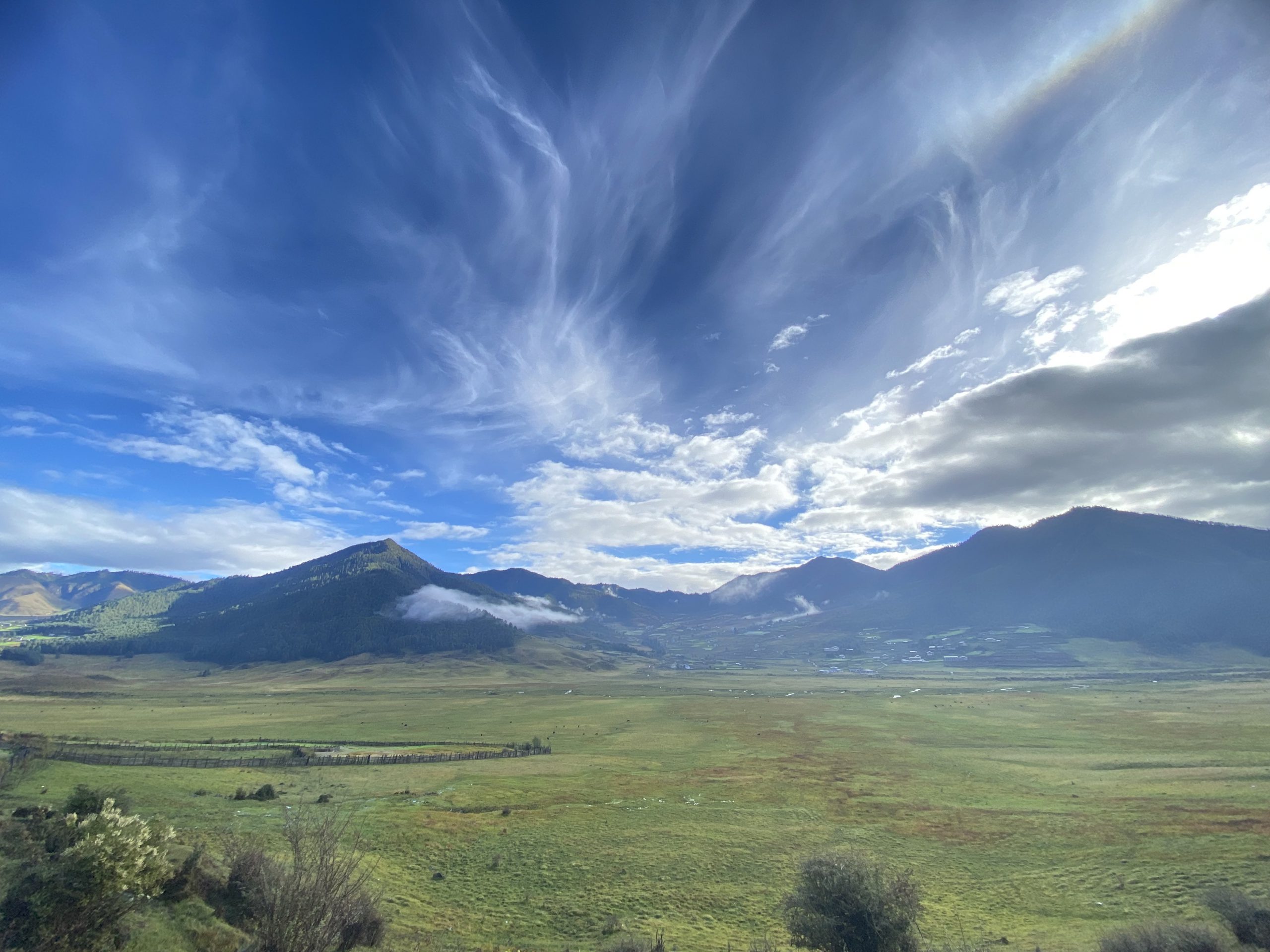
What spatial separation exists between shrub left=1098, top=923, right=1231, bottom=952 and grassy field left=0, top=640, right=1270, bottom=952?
3.74m

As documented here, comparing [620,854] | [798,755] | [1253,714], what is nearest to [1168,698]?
[1253,714]

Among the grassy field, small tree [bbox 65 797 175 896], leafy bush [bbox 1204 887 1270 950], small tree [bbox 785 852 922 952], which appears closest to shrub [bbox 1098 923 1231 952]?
leafy bush [bbox 1204 887 1270 950]

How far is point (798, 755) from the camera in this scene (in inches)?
3022

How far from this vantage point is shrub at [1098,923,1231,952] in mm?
21391

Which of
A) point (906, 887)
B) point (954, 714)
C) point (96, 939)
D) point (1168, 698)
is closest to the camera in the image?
point (96, 939)

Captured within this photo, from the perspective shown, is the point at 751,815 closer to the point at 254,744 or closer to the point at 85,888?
the point at 85,888

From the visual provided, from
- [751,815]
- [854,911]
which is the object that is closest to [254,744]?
[751,815]

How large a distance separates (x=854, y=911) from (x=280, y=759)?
6799 cm

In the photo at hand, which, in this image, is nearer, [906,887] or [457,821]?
[906,887]

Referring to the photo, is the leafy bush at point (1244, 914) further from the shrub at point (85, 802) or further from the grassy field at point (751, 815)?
the shrub at point (85, 802)

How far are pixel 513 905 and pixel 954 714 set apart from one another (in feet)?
400

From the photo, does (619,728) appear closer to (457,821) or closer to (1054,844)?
(457,821)

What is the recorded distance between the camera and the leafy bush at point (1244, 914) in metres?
23.6

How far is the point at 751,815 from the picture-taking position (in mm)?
48375
